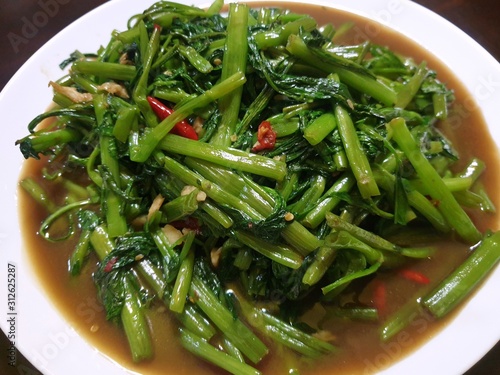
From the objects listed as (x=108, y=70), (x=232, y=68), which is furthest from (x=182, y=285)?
(x=108, y=70)

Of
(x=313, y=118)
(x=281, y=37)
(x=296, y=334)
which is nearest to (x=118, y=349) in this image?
(x=296, y=334)

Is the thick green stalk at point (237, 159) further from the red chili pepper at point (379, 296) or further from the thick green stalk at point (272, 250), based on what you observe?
the red chili pepper at point (379, 296)

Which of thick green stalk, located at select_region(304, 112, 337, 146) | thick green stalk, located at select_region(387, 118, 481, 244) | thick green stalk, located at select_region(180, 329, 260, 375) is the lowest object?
thick green stalk, located at select_region(180, 329, 260, 375)

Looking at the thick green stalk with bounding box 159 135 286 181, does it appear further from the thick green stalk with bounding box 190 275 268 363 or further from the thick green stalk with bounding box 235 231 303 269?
the thick green stalk with bounding box 190 275 268 363

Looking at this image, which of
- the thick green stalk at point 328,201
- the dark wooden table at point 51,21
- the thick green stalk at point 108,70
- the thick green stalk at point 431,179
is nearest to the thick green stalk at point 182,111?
the thick green stalk at point 108,70

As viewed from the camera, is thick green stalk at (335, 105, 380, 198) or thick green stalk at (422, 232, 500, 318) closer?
thick green stalk at (335, 105, 380, 198)

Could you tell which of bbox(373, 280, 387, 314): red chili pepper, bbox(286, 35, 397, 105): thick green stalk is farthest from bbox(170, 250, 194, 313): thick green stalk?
bbox(286, 35, 397, 105): thick green stalk
